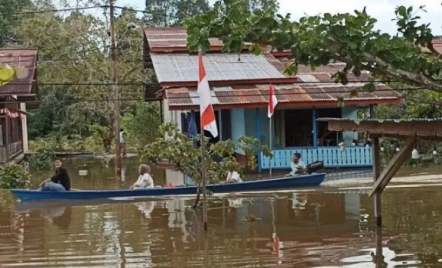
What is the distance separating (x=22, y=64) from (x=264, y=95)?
12.9 m

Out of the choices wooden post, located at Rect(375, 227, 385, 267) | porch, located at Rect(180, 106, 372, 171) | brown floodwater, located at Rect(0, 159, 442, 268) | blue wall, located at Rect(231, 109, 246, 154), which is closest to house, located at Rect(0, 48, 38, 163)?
porch, located at Rect(180, 106, 372, 171)

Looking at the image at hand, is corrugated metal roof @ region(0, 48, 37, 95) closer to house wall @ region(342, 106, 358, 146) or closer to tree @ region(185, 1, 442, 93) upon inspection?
house wall @ region(342, 106, 358, 146)

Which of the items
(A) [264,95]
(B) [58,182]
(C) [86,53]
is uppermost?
(C) [86,53]

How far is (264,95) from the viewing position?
2283 centimetres

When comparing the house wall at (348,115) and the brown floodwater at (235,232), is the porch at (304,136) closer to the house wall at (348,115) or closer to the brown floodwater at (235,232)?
the house wall at (348,115)

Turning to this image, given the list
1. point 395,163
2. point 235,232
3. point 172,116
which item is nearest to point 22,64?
point 172,116

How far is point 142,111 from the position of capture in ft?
116

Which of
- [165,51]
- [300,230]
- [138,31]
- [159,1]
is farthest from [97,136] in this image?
[159,1]

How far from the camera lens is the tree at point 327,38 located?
5281 mm

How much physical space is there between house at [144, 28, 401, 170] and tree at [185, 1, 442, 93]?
1577cm

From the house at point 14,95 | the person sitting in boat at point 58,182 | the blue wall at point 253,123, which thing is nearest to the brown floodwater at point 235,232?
the person sitting in boat at point 58,182

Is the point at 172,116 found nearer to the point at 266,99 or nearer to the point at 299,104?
the point at 266,99

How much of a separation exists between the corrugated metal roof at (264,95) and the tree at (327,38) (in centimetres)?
1602

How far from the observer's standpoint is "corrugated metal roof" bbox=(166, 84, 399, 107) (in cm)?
2209
